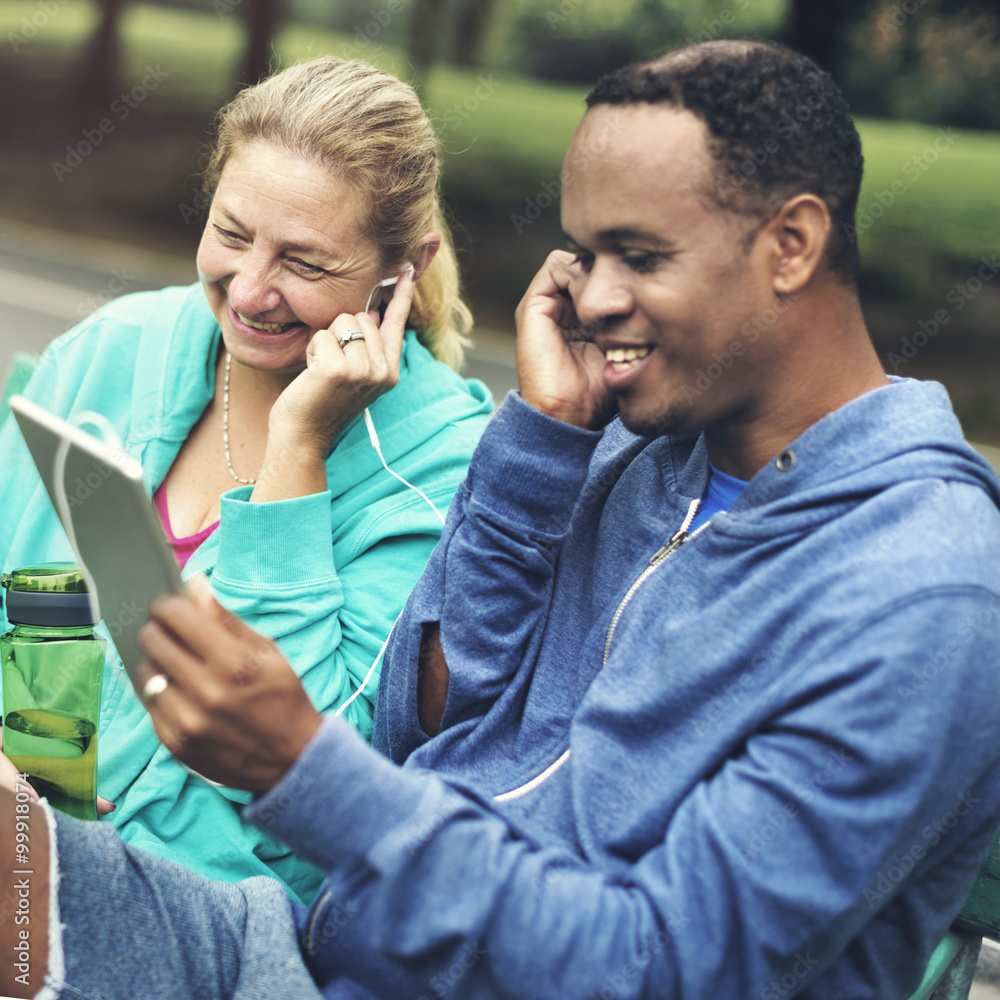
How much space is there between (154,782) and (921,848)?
1.33 metres

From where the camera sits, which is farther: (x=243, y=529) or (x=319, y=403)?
(x=319, y=403)

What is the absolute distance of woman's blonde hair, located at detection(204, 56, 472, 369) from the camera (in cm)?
238

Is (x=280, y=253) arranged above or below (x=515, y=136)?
above

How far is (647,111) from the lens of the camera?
64.6 inches

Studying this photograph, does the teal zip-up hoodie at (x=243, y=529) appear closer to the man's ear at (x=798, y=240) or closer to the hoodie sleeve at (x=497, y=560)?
the hoodie sleeve at (x=497, y=560)

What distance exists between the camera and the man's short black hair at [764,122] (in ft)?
5.23

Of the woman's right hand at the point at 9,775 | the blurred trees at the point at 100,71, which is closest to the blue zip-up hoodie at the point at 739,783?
the woman's right hand at the point at 9,775

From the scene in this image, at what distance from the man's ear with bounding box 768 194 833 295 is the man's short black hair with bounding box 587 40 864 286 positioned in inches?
0.7

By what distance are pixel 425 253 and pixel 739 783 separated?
1.55 meters

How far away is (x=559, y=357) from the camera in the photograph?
1.96m

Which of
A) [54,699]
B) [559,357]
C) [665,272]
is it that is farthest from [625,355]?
[54,699]

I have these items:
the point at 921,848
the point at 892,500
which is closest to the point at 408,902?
the point at 921,848

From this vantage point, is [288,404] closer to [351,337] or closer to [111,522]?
[351,337]

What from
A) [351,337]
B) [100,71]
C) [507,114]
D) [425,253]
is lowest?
[100,71]
